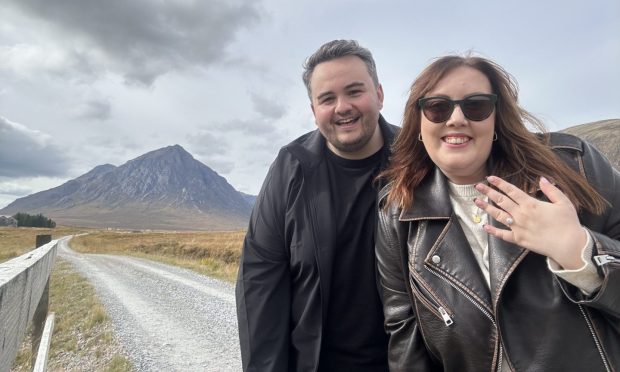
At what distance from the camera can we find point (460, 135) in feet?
5.89

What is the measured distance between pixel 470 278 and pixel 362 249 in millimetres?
749

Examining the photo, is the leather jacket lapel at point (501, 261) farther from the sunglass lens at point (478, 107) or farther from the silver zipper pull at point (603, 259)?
the sunglass lens at point (478, 107)

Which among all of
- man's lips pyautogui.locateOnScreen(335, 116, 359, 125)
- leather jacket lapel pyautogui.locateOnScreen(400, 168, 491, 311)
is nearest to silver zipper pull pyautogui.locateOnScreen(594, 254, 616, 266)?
leather jacket lapel pyautogui.locateOnScreen(400, 168, 491, 311)

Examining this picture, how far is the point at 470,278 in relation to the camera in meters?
1.72

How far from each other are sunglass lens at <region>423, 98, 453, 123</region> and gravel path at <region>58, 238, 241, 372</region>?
4530 mm

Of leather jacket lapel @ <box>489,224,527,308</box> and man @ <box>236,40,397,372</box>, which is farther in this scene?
man @ <box>236,40,397,372</box>

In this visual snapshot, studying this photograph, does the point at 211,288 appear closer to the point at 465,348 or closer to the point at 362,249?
the point at 362,249

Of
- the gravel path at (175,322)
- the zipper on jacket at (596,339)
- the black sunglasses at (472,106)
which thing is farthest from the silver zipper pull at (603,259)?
the gravel path at (175,322)

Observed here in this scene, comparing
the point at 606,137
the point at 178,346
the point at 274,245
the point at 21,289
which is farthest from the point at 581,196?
the point at 606,137

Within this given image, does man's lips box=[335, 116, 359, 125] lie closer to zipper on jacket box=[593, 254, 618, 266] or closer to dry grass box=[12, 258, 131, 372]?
zipper on jacket box=[593, 254, 618, 266]

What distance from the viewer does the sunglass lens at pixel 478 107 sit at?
1.79 metres

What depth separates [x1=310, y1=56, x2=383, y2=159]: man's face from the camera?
242 centimetres

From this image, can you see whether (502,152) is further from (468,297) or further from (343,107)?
(343,107)

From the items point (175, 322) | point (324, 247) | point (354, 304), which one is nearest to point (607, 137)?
point (175, 322)
